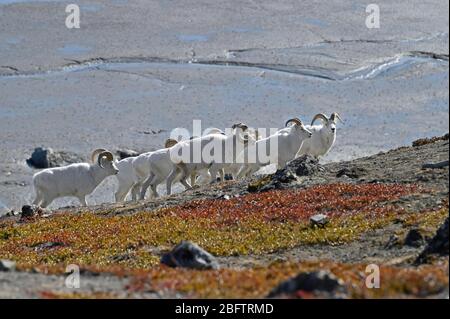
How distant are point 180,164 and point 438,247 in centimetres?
1492

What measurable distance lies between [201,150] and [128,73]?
1290cm

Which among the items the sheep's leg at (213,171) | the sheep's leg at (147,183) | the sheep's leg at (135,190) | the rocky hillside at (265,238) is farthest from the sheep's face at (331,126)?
A: the sheep's leg at (135,190)

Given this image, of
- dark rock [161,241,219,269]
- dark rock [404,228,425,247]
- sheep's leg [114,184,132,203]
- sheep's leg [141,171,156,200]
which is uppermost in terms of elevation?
dark rock [161,241,219,269]

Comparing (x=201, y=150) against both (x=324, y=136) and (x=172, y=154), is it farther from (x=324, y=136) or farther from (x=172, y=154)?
(x=324, y=136)

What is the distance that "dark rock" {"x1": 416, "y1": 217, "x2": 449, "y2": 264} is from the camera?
11.9 meters

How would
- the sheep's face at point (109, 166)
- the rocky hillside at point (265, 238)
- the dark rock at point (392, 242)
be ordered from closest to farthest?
the rocky hillside at point (265, 238), the dark rock at point (392, 242), the sheep's face at point (109, 166)

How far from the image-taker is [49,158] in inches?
1192

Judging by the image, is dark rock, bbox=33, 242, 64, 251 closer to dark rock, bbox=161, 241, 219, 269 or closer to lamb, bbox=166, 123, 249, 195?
dark rock, bbox=161, 241, 219, 269

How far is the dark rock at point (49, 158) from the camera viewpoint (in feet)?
99.2

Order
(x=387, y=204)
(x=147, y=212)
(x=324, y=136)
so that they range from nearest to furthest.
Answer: (x=387, y=204) < (x=147, y=212) < (x=324, y=136)

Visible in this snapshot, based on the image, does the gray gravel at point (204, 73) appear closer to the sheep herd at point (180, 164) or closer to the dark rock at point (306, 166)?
the sheep herd at point (180, 164)

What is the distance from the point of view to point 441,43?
137 feet

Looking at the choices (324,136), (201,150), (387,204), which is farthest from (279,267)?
(324,136)

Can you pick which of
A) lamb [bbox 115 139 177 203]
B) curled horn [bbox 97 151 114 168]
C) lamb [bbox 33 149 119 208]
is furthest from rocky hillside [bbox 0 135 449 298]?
lamb [bbox 115 139 177 203]
